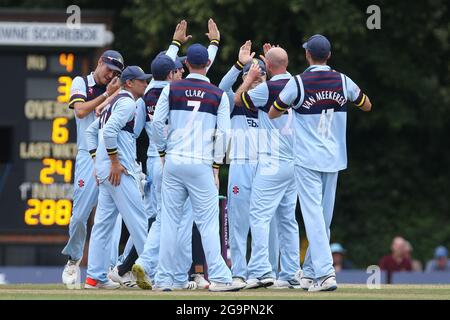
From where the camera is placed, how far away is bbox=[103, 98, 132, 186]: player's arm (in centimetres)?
1524

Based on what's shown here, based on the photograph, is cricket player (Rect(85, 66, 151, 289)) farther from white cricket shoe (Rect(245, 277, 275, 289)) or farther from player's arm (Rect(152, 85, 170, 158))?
white cricket shoe (Rect(245, 277, 275, 289))

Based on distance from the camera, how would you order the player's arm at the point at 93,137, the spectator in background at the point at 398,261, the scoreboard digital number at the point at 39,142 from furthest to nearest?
the spectator in background at the point at 398,261 < the scoreboard digital number at the point at 39,142 < the player's arm at the point at 93,137

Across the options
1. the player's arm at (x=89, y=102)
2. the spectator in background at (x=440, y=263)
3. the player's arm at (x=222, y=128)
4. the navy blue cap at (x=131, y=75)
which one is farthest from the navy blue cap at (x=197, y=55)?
the spectator in background at (x=440, y=263)

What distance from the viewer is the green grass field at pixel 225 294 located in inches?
555

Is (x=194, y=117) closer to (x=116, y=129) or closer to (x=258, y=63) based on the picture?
(x=116, y=129)

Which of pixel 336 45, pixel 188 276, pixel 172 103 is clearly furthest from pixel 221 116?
pixel 336 45

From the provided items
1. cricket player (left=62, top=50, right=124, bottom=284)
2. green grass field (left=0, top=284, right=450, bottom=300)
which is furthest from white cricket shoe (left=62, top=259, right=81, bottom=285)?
green grass field (left=0, top=284, right=450, bottom=300)

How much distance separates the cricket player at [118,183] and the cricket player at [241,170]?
Answer: 1.05m

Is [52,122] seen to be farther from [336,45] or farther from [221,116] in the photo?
[221,116]

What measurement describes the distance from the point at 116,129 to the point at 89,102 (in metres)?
1.14

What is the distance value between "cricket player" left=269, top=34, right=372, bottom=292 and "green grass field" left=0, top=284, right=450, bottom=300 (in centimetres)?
46

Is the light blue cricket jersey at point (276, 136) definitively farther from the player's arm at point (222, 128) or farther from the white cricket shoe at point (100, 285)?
the white cricket shoe at point (100, 285)

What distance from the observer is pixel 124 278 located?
16188 mm
